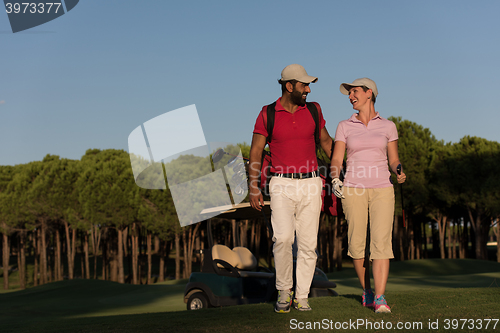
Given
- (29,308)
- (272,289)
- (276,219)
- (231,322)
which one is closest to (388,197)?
(276,219)

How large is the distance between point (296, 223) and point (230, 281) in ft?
14.7

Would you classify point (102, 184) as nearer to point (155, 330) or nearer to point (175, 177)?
point (175, 177)

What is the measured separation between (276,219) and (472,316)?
1.96 meters

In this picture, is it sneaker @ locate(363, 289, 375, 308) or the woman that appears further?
sneaker @ locate(363, 289, 375, 308)

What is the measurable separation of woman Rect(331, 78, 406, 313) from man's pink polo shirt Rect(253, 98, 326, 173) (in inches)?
11.3

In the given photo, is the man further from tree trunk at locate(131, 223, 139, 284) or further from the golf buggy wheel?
tree trunk at locate(131, 223, 139, 284)

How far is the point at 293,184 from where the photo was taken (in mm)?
4836

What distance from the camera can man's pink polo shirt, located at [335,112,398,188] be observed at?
4812 mm

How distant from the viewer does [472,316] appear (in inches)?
162

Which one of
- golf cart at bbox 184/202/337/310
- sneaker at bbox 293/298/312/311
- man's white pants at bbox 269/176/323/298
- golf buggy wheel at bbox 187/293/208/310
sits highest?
man's white pants at bbox 269/176/323/298

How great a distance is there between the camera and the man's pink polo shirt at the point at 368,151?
4812 millimetres

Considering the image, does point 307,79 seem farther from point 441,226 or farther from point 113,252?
point 113,252

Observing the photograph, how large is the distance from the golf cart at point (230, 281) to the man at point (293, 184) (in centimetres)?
359

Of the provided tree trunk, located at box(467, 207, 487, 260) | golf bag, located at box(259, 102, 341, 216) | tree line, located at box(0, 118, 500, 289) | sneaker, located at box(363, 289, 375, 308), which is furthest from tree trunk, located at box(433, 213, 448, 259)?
sneaker, located at box(363, 289, 375, 308)
